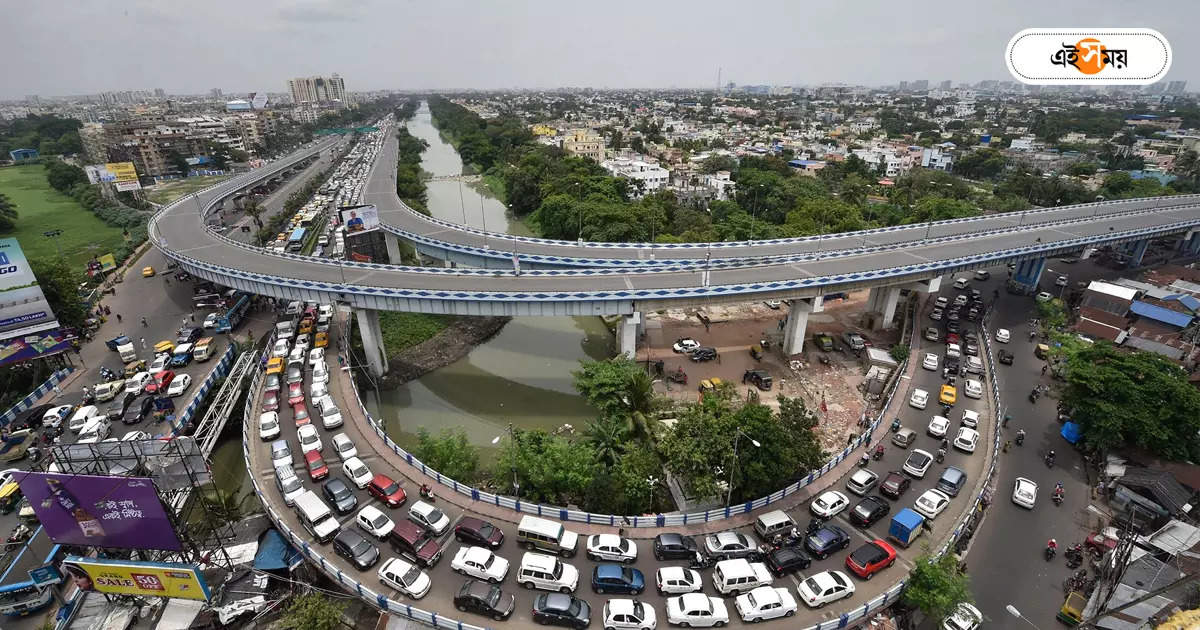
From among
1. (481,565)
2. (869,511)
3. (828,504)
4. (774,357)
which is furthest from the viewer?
(774,357)

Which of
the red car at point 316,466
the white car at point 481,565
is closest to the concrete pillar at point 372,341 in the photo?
the red car at point 316,466

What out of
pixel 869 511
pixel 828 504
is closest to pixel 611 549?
pixel 828 504

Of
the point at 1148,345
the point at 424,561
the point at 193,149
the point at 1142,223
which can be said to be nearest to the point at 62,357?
the point at 424,561

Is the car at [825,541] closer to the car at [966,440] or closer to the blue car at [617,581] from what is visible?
the blue car at [617,581]

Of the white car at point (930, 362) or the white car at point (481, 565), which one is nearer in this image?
the white car at point (481, 565)

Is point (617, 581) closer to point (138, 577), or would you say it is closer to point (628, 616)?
point (628, 616)

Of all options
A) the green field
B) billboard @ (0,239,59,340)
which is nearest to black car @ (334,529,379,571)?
billboard @ (0,239,59,340)
